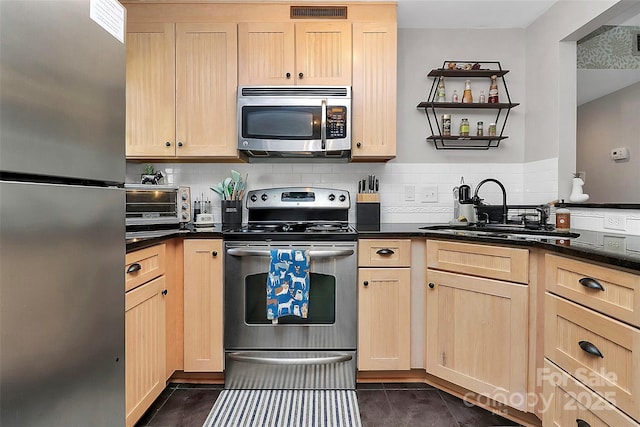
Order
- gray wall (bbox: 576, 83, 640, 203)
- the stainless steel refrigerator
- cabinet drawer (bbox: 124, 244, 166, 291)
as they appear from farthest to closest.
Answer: gray wall (bbox: 576, 83, 640, 203) < cabinet drawer (bbox: 124, 244, 166, 291) < the stainless steel refrigerator

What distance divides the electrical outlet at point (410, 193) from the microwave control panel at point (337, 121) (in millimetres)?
734

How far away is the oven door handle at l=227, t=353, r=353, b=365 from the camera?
2057mm

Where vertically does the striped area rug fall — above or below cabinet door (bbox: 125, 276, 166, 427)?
below

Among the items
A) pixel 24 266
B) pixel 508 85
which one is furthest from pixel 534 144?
pixel 24 266

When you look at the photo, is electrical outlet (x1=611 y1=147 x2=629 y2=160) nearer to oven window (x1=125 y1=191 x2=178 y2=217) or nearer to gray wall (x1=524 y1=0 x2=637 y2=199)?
gray wall (x1=524 y1=0 x2=637 y2=199)

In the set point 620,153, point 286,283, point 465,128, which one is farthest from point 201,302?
point 620,153

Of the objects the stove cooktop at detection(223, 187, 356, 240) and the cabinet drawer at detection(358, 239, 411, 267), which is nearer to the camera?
the cabinet drawer at detection(358, 239, 411, 267)

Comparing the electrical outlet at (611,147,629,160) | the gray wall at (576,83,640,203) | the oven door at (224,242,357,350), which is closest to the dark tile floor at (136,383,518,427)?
the oven door at (224,242,357,350)

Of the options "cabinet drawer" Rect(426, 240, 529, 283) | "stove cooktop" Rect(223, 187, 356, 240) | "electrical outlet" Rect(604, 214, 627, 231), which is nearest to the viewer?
"cabinet drawer" Rect(426, 240, 529, 283)

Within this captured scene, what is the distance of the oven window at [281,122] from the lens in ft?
7.61

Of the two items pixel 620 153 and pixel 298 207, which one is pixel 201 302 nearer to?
pixel 298 207

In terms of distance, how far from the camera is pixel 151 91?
93.7 inches

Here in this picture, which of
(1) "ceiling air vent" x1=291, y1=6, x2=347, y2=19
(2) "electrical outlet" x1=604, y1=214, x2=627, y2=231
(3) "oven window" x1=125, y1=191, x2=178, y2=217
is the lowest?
(2) "electrical outlet" x1=604, y1=214, x2=627, y2=231

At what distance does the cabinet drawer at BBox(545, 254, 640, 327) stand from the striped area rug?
113cm
